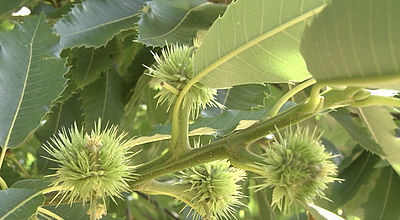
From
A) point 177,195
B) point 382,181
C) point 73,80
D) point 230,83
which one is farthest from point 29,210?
point 382,181

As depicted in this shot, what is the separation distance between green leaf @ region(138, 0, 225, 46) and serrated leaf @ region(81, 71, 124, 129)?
331mm

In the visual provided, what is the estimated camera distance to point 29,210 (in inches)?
34.2

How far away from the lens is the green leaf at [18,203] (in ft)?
2.84

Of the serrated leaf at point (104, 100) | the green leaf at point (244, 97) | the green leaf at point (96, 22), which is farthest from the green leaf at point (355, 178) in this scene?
the green leaf at point (96, 22)

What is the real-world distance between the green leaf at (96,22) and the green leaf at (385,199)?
2.89ft

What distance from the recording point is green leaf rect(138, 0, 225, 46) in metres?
1.19

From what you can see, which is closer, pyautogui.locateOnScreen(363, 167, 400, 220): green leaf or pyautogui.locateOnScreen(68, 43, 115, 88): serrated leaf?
pyautogui.locateOnScreen(68, 43, 115, 88): serrated leaf

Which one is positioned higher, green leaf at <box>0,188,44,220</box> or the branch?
the branch

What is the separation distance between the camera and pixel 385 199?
5.79 feet

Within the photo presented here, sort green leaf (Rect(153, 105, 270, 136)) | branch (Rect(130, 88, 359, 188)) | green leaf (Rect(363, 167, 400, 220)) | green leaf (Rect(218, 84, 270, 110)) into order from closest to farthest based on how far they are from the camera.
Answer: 1. branch (Rect(130, 88, 359, 188))
2. green leaf (Rect(153, 105, 270, 136))
3. green leaf (Rect(218, 84, 270, 110))
4. green leaf (Rect(363, 167, 400, 220))

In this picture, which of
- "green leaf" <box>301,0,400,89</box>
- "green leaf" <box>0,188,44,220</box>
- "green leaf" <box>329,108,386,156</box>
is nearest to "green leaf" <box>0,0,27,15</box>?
"green leaf" <box>0,188,44,220</box>

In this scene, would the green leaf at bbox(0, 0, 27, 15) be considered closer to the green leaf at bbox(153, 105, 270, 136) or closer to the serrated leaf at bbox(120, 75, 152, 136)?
the serrated leaf at bbox(120, 75, 152, 136)

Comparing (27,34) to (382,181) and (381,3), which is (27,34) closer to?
(381,3)

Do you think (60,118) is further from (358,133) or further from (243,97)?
(358,133)
